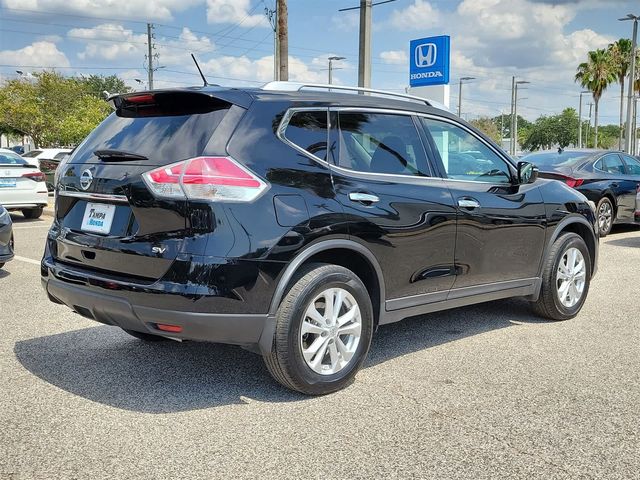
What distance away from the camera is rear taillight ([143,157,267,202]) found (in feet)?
11.7

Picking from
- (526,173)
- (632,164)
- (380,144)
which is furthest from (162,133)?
(632,164)

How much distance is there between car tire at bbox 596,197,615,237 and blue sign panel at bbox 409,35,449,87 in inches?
149

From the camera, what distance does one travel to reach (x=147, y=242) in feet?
12.0

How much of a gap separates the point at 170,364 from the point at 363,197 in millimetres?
1779

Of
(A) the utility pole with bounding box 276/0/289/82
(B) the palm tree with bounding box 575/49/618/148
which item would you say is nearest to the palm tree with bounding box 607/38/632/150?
(B) the palm tree with bounding box 575/49/618/148

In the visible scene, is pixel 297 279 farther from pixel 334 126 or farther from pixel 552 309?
pixel 552 309

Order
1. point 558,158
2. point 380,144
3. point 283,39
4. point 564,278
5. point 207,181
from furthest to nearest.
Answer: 1. point 283,39
2. point 558,158
3. point 564,278
4. point 380,144
5. point 207,181

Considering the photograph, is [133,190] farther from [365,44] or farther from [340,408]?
[365,44]

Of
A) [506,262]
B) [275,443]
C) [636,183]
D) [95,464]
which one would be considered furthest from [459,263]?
[636,183]

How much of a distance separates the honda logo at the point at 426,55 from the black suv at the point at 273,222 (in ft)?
30.3

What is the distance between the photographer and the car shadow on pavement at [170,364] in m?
4.01

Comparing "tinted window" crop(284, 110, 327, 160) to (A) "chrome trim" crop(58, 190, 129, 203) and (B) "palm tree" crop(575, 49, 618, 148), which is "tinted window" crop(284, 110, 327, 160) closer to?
(A) "chrome trim" crop(58, 190, 129, 203)

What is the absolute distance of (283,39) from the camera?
1873cm

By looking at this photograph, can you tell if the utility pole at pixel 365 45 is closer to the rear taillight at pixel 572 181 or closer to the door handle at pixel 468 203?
the rear taillight at pixel 572 181
